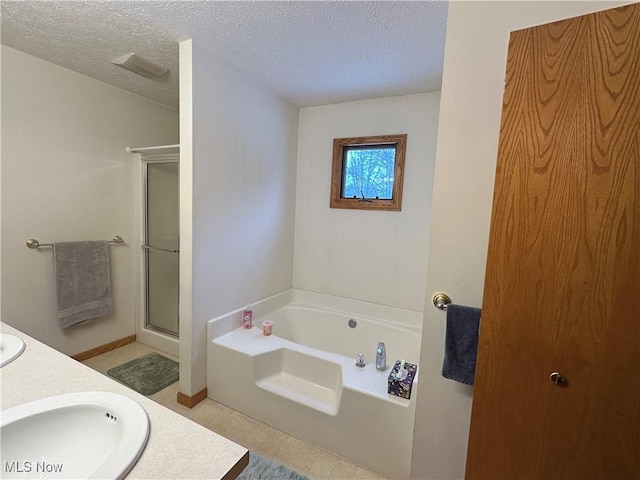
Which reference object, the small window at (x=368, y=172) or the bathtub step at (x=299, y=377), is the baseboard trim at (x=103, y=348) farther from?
the small window at (x=368, y=172)

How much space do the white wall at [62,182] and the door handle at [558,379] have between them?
3035mm

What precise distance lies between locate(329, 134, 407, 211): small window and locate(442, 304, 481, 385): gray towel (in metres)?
1.44

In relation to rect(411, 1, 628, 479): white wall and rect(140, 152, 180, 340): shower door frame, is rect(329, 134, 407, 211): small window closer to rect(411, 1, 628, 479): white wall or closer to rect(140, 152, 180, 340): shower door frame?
rect(411, 1, 628, 479): white wall

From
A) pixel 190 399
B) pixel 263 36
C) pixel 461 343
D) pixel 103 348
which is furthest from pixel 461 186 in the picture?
pixel 103 348

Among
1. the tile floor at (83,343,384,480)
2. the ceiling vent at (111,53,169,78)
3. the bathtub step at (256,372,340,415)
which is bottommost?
the tile floor at (83,343,384,480)

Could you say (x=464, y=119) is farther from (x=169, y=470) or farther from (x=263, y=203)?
(x=263, y=203)

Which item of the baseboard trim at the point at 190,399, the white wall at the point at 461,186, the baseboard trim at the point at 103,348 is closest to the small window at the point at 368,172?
the white wall at the point at 461,186


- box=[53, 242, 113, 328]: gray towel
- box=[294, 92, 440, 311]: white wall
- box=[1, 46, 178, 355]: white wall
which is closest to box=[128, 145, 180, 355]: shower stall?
box=[1, 46, 178, 355]: white wall

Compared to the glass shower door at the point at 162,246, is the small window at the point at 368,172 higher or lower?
higher

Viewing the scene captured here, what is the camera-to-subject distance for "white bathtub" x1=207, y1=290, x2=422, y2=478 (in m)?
1.55

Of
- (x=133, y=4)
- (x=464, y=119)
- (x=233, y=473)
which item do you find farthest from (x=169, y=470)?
(x=133, y=4)

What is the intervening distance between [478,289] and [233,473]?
103 cm

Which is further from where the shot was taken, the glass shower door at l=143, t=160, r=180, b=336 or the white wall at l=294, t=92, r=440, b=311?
the glass shower door at l=143, t=160, r=180, b=336

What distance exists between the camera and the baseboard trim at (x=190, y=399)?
2.00 meters
